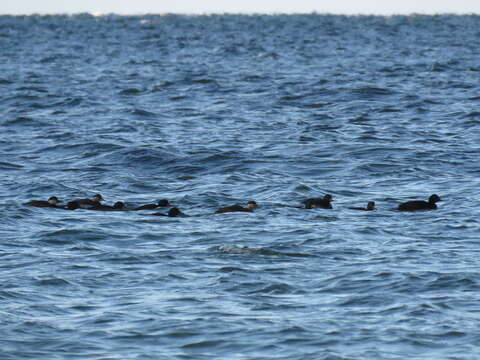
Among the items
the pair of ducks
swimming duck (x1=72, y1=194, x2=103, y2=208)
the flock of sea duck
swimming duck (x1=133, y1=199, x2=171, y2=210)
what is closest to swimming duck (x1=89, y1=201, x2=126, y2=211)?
the flock of sea duck

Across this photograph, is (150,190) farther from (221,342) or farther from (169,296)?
(221,342)

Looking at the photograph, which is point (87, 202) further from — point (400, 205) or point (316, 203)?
point (400, 205)

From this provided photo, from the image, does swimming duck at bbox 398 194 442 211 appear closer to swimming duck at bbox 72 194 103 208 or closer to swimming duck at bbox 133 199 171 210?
swimming duck at bbox 133 199 171 210

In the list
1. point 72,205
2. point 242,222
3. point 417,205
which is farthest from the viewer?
point 72,205

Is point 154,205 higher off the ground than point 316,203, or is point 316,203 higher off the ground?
point 316,203

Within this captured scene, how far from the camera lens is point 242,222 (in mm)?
20500

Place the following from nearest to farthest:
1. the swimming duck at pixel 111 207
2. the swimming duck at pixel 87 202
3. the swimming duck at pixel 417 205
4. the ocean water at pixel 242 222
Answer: the ocean water at pixel 242 222 < the swimming duck at pixel 417 205 < the swimming duck at pixel 111 207 < the swimming duck at pixel 87 202

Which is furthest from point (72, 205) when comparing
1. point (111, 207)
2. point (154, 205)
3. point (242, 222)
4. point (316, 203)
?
point (316, 203)

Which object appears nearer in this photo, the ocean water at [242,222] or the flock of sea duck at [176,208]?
the ocean water at [242,222]

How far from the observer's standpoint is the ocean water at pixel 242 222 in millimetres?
13977

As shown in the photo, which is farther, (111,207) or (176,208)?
(111,207)

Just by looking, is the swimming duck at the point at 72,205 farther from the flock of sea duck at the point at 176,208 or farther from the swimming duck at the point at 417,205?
the swimming duck at the point at 417,205

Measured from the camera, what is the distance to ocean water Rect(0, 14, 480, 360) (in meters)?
14.0

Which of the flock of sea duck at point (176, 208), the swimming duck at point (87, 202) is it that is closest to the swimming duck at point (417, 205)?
the flock of sea duck at point (176, 208)
